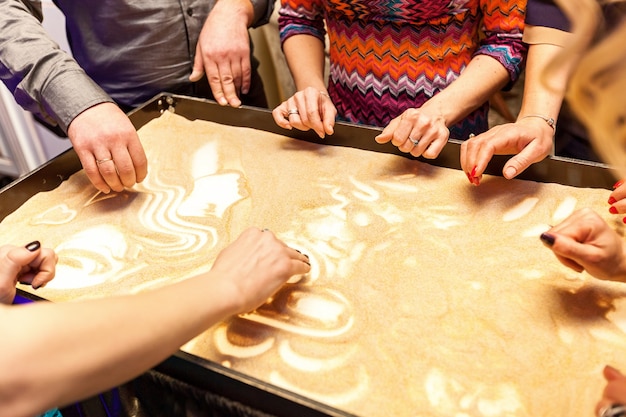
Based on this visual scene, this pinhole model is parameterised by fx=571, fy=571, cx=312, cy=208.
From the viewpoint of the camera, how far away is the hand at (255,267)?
0.89 m

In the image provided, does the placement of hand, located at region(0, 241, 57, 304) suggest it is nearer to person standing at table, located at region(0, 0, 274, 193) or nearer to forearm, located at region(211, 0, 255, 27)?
person standing at table, located at region(0, 0, 274, 193)

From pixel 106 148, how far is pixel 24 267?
0.32 meters

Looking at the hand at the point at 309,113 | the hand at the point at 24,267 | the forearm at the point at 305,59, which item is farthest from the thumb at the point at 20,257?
the forearm at the point at 305,59

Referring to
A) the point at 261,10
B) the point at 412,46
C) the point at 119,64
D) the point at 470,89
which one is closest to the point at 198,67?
the point at 119,64

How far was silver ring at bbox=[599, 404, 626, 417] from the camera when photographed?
69 cm

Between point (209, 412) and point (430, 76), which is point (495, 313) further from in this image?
point (430, 76)

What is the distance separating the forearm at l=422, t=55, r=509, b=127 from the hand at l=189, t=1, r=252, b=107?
21.2 inches

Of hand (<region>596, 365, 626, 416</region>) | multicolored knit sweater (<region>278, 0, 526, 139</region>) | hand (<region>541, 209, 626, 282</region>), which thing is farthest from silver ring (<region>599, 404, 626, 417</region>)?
multicolored knit sweater (<region>278, 0, 526, 139</region>)

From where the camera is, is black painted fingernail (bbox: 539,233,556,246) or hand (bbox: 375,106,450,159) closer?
black painted fingernail (bbox: 539,233,556,246)

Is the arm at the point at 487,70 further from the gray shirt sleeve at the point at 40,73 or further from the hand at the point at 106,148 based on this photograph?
the gray shirt sleeve at the point at 40,73

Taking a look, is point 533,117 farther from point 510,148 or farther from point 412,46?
point 412,46

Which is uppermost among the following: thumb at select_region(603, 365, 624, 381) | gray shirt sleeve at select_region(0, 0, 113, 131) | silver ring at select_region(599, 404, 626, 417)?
gray shirt sleeve at select_region(0, 0, 113, 131)

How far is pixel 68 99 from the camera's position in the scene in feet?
4.20

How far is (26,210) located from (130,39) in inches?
20.8
